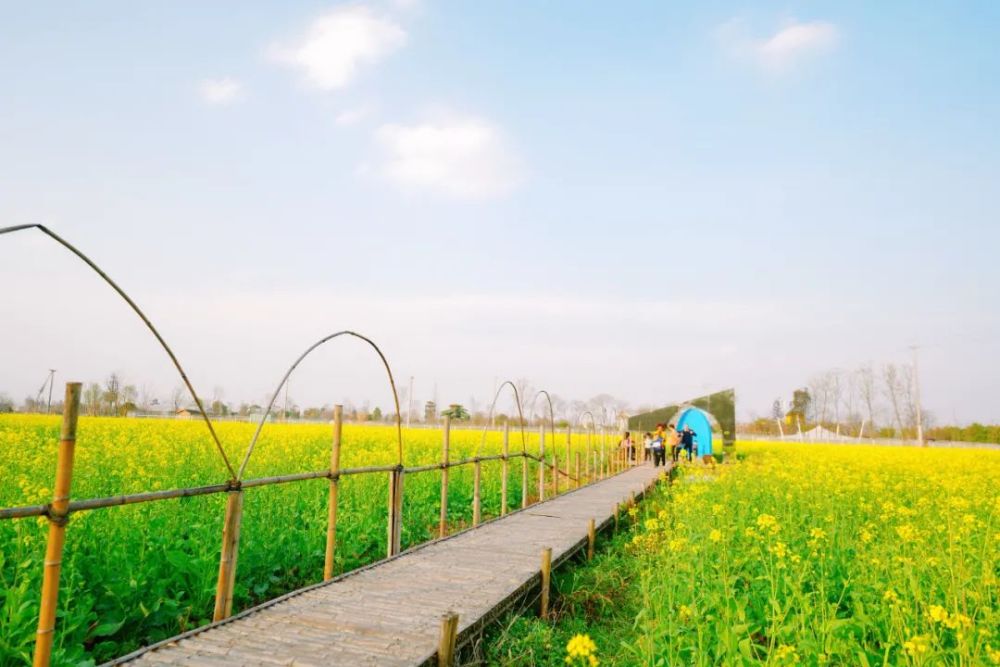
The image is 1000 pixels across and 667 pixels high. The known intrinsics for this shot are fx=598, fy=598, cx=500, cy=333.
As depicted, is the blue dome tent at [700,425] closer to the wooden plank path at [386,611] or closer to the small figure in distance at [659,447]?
the small figure in distance at [659,447]

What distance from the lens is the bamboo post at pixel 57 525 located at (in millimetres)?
2742

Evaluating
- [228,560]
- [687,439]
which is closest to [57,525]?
[228,560]

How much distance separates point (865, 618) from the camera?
3.55 metres

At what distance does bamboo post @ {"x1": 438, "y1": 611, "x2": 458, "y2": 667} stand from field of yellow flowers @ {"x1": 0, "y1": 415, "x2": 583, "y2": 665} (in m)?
1.97

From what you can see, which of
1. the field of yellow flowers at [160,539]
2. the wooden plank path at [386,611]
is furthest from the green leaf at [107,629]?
the wooden plank path at [386,611]

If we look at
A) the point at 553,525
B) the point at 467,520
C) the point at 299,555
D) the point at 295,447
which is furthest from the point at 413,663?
the point at 295,447

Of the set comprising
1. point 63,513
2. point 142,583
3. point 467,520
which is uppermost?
point 63,513

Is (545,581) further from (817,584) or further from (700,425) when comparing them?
(700,425)

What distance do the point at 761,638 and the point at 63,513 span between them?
4626 millimetres

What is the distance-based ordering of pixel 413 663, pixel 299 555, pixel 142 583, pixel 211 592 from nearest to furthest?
1. pixel 413 663
2. pixel 142 583
3. pixel 211 592
4. pixel 299 555

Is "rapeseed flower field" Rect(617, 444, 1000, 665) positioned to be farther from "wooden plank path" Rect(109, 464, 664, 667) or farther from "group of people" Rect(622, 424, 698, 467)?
"group of people" Rect(622, 424, 698, 467)

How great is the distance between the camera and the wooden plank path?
3.25 meters

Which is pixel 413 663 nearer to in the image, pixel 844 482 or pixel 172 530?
pixel 172 530

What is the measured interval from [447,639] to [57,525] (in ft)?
6.57
